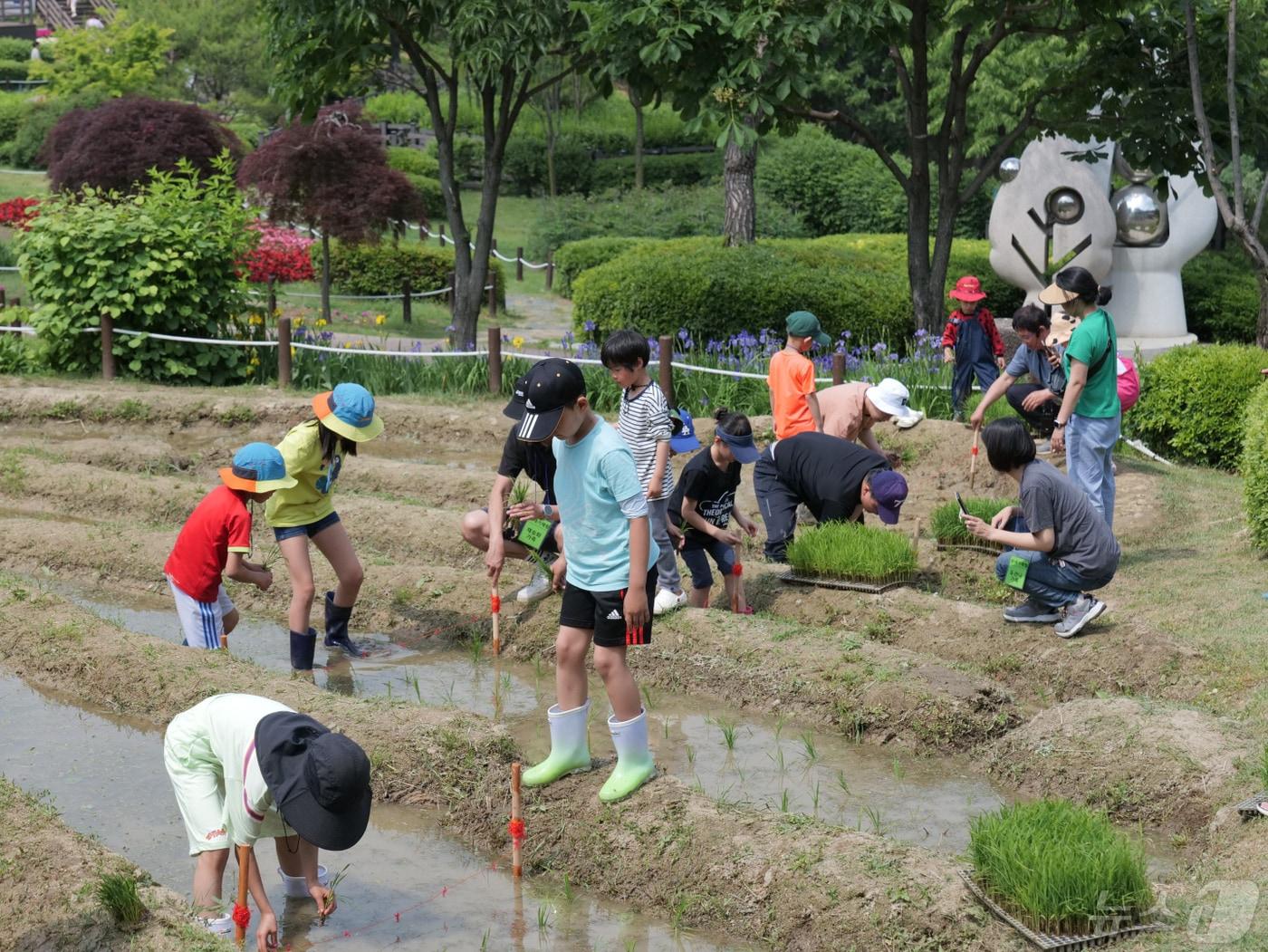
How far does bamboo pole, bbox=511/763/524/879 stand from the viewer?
5.61 meters

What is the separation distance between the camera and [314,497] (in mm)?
8039

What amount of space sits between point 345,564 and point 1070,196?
1461 cm

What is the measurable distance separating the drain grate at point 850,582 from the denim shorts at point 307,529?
2.77 metres

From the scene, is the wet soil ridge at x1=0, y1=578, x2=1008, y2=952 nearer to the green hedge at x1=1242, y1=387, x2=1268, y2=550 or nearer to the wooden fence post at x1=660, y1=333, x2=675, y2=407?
the green hedge at x1=1242, y1=387, x2=1268, y2=550

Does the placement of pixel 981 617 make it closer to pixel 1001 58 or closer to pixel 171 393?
pixel 171 393

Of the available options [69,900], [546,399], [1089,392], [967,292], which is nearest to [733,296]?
[967,292]

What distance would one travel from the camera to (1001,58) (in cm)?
2964

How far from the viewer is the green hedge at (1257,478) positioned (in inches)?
362

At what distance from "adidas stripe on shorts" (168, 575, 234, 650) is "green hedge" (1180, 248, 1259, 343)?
1700 centimetres

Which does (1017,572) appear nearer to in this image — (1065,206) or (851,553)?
(851,553)

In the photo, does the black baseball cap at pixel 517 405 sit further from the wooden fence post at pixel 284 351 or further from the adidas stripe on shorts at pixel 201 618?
the wooden fence post at pixel 284 351

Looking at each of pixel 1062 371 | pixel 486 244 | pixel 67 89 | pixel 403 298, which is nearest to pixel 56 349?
pixel 486 244

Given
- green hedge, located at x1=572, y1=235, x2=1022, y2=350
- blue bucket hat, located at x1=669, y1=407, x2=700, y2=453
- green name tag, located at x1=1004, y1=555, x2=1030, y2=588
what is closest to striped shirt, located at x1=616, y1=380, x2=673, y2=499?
blue bucket hat, located at x1=669, y1=407, x2=700, y2=453

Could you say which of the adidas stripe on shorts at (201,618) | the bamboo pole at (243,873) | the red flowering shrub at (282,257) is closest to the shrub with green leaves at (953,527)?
the adidas stripe on shorts at (201,618)
